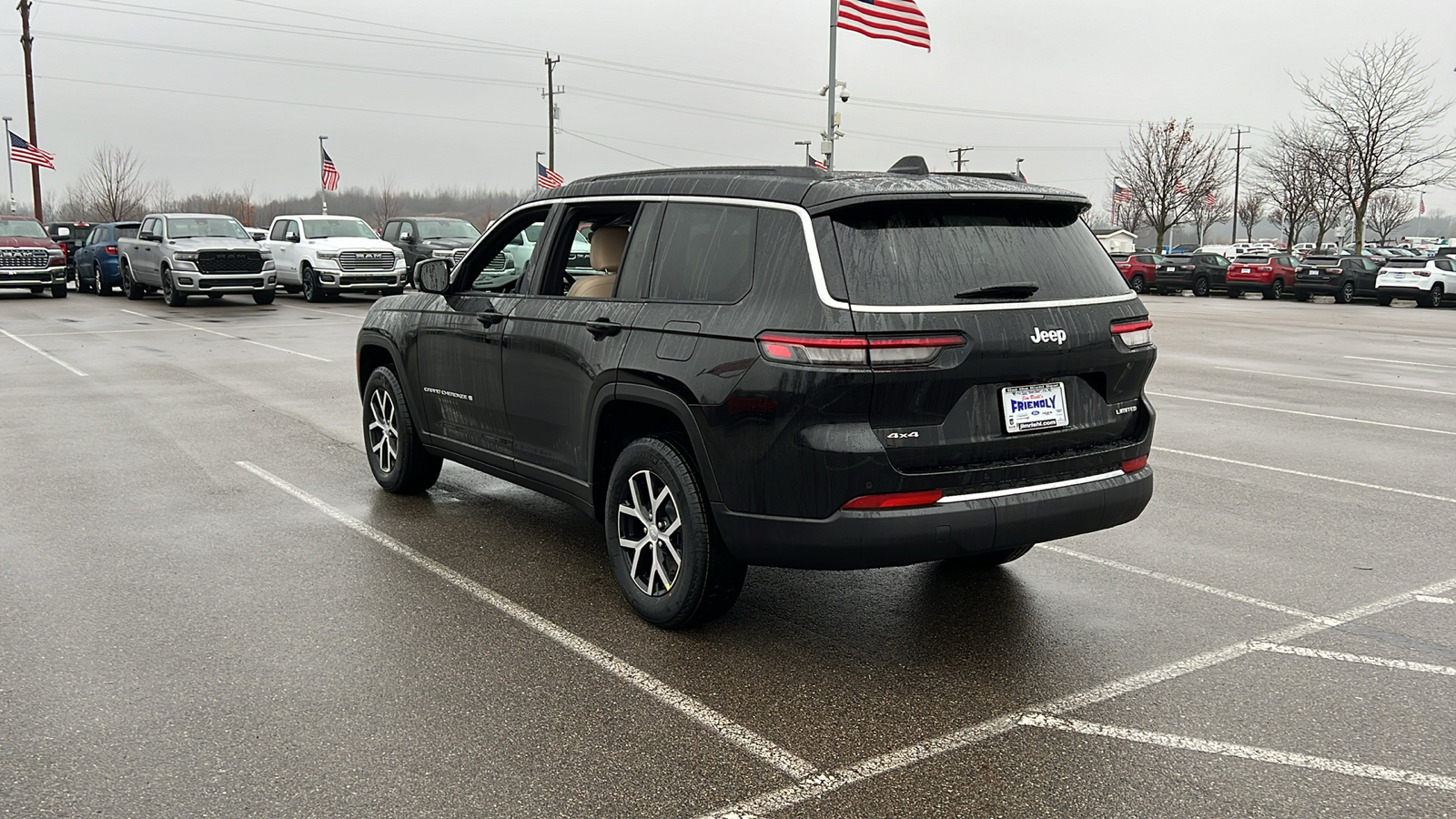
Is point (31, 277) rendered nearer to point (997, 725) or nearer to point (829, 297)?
point (829, 297)

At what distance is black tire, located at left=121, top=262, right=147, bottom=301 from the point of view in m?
28.6

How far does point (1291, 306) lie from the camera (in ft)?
112

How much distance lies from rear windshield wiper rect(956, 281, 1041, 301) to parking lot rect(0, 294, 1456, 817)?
4.51 ft

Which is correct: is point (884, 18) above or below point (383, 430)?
above

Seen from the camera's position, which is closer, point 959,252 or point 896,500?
point 896,500

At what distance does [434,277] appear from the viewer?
6.27m

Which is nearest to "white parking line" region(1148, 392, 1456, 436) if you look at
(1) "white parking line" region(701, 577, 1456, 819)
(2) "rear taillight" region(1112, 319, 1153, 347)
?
(1) "white parking line" region(701, 577, 1456, 819)

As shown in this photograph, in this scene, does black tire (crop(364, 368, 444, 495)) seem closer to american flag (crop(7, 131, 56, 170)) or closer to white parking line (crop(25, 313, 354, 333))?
white parking line (crop(25, 313, 354, 333))

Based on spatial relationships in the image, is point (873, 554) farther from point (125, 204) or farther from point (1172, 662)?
point (125, 204)

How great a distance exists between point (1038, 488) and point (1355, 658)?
1.42m

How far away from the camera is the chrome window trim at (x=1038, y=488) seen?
4.24 meters

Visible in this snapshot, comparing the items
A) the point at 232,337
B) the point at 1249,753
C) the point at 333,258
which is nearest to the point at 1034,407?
the point at 1249,753

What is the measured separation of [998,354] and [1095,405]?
0.62m

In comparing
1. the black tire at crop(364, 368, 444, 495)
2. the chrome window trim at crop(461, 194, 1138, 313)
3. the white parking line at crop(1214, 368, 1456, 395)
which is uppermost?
the chrome window trim at crop(461, 194, 1138, 313)
